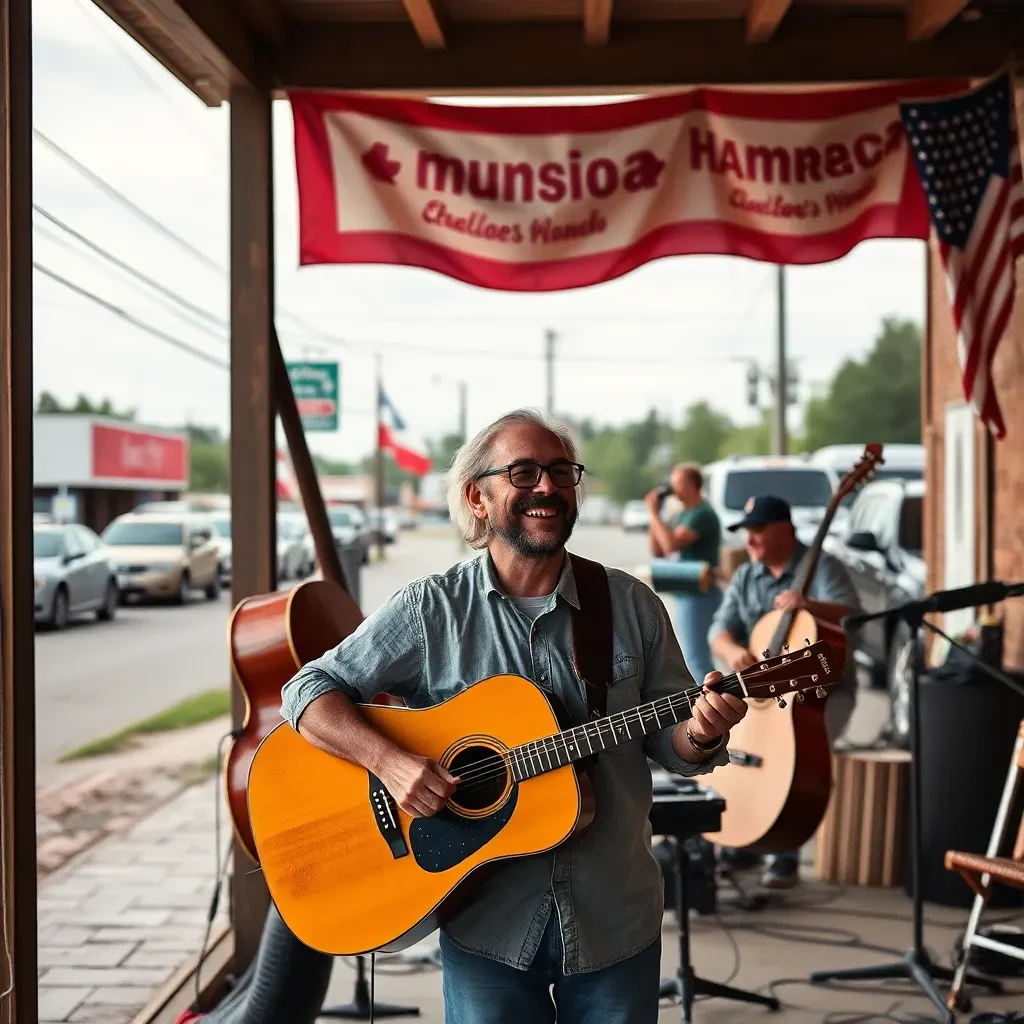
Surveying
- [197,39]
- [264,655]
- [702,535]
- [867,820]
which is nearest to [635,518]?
[702,535]

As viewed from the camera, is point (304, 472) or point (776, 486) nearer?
point (304, 472)

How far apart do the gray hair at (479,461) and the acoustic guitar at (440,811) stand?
0.37m

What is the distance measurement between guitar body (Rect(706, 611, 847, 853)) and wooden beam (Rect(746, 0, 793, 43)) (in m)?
2.04

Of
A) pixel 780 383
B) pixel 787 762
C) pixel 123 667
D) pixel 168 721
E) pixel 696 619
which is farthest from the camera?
pixel 780 383

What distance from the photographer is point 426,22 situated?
4.07 metres

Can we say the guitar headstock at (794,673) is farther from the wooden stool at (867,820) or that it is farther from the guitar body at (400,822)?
the wooden stool at (867,820)

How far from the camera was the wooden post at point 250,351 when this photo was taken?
4.27 meters

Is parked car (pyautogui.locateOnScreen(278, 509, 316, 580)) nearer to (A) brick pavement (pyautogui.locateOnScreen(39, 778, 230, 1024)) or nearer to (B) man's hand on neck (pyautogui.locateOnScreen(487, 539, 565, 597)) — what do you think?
(A) brick pavement (pyautogui.locateOnScreen(39, 778, 230, 1024))

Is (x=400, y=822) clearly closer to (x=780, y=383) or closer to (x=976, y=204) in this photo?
(x=976, y=204)

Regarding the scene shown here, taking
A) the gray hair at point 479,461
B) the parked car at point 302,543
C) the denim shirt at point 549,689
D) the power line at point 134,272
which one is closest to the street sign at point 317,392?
the power line at point 134,272

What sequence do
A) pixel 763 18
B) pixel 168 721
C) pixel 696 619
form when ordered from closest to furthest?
pixel 763 18 → pixel 696 619 → pixel 168 721

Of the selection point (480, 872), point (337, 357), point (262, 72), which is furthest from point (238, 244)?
point (337, 357)

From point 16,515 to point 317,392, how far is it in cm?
725

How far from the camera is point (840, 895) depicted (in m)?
5.18
